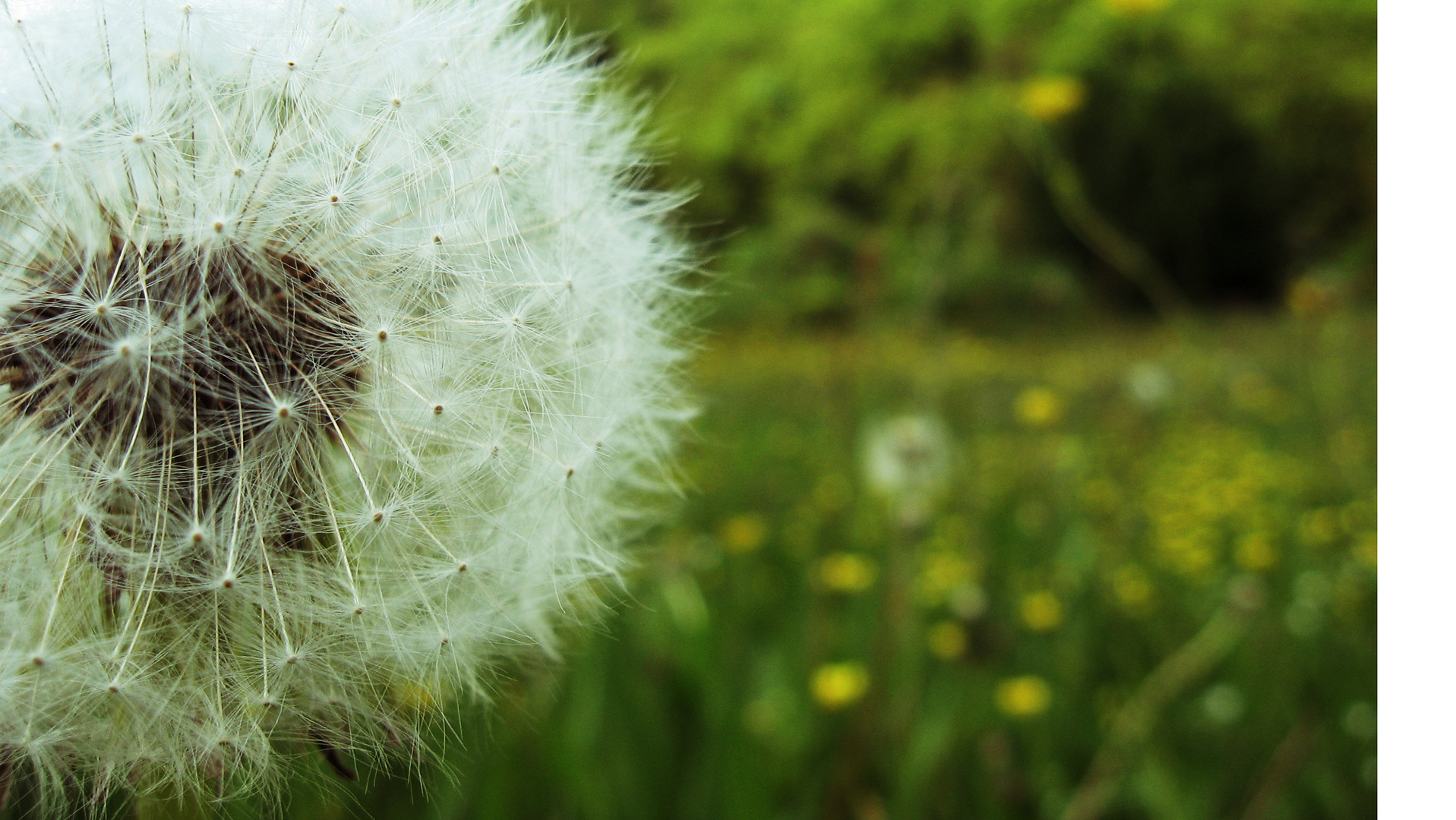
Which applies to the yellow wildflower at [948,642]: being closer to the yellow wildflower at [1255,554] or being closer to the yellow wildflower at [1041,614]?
the yellow wildflower at [1041,614]

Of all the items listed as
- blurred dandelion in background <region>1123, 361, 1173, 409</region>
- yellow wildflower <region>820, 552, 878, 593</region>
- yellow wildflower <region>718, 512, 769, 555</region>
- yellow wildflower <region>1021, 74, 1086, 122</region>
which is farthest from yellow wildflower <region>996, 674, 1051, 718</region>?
blurred dandelion in background <region>1123, 361, 1173, 409</region>

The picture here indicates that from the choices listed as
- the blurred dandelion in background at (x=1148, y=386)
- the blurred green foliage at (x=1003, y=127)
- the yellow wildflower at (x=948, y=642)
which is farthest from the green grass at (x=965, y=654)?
the blurred green foliage at (x=1003, y=127)

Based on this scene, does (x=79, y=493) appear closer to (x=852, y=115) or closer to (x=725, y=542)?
(x=725, y=542)

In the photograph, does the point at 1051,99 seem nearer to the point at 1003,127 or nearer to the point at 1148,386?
the point at 1148,386

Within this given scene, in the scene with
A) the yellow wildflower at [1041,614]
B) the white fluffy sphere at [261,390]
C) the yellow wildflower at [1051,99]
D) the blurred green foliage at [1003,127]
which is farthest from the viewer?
the blurred green foliage at [1003,127]

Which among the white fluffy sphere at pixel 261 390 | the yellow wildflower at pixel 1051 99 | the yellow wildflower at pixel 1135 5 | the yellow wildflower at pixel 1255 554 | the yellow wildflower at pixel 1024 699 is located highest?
the yellow wildflower at pixel 1135 5
